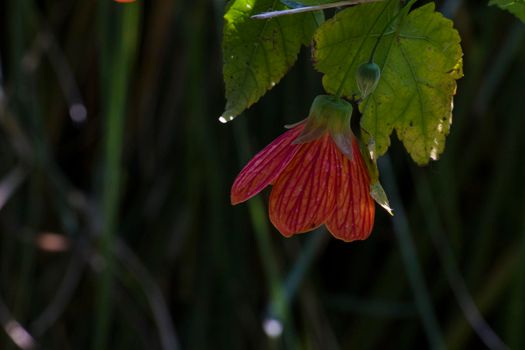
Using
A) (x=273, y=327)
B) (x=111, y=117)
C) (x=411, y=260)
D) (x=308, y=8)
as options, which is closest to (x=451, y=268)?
(x=411, y=260)

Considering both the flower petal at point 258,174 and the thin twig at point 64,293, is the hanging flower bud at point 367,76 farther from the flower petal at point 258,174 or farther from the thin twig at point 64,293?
the thin twig at point 64,293

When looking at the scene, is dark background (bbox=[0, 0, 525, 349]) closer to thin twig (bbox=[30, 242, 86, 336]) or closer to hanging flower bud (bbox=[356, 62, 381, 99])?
thin twig (bbox=[30, 242, 86, 336])

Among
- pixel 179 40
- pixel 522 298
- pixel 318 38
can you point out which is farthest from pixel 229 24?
pixel 179 40

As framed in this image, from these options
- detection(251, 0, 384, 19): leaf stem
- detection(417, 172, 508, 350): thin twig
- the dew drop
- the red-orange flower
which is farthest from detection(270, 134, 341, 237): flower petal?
detection(417, 172, 508, 350): thin twig

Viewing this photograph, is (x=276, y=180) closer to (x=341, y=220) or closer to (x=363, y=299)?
(x=341, y=220)

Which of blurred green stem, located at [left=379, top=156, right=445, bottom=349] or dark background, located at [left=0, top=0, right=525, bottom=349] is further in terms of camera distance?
dark background, located at [left=0, top=0, right=525, bottom=349]

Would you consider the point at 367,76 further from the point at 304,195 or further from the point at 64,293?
the point at 64,293
